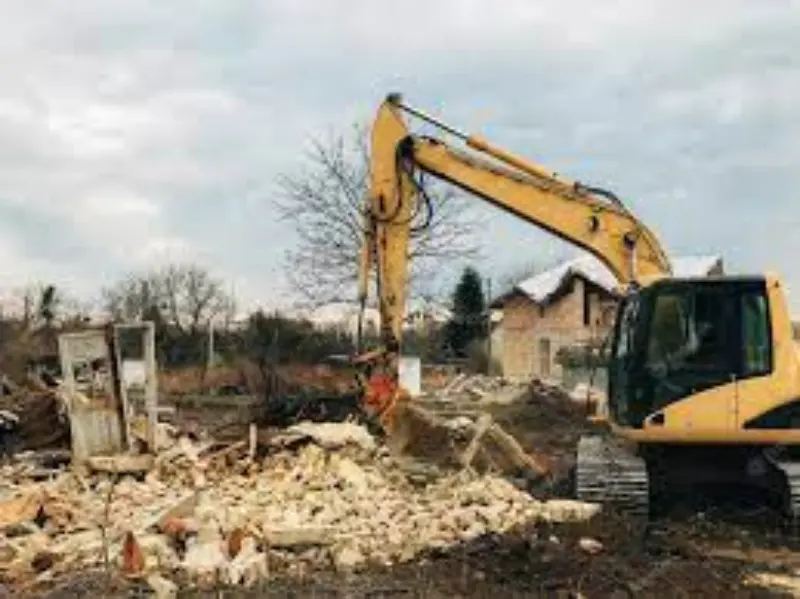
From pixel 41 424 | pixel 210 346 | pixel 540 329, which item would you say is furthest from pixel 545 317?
pixel 41 424

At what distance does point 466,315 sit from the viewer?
212ft

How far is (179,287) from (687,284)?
2409 inches

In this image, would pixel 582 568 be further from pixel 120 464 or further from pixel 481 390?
pixel 481 390

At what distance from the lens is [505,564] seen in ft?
34.1

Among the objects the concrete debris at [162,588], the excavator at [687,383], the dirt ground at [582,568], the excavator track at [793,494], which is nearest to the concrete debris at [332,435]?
the excavator at [687,383]

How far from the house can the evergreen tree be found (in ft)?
4.27

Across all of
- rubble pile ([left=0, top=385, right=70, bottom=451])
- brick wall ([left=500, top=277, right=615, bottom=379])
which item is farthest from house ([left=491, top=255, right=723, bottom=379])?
rubble pile ([left=0, top=385, right=70, bottom=451])

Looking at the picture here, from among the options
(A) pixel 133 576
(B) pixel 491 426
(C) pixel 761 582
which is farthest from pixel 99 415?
(C) pixel 761 582

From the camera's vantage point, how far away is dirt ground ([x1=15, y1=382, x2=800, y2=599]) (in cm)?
953

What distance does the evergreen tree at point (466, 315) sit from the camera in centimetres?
6369

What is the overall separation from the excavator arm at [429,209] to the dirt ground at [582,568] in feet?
10.9

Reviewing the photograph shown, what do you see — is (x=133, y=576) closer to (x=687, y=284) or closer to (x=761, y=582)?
(x=761, y=582)

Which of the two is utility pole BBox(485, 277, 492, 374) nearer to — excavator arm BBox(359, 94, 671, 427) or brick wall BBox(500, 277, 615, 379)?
brick wall BBox(500, 277, 615, 379)

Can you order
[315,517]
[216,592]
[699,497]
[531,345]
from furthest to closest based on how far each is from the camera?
[531,345] → [699,497] → [315,517] → [216,592]
